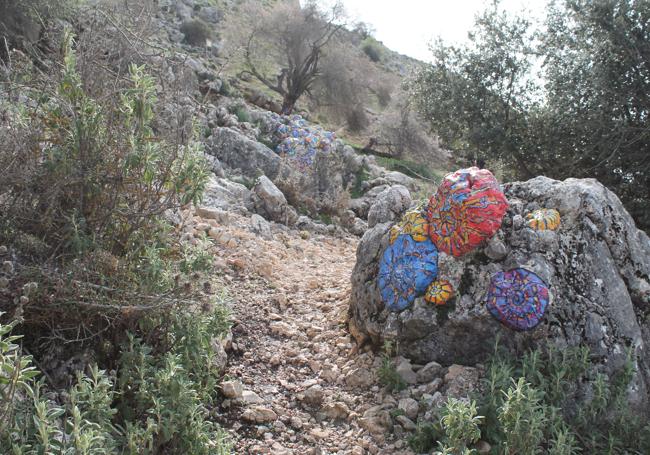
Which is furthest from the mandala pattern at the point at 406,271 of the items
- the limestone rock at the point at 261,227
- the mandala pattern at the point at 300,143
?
the mandala pattern at the point at 300,143

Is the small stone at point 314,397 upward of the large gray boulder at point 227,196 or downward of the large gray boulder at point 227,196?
downward

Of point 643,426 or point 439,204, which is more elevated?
point 439,204

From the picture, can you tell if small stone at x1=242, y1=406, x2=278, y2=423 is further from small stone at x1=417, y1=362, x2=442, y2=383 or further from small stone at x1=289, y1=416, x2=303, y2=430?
small stone at x1=417, y1=362, x2=442, y2=383

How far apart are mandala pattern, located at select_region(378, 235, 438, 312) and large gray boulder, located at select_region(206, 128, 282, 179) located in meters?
5.46

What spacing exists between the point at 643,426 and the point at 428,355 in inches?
53.2

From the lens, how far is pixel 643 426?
3.10 meters

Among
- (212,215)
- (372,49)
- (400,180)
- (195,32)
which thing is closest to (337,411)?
(212,215)

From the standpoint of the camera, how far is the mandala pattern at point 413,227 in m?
4.10

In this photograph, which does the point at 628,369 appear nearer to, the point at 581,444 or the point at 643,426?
the point at 643,426

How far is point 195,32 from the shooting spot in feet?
72.4

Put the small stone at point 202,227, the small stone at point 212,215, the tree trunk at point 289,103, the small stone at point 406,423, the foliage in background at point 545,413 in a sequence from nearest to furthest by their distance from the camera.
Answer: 1. the foliage in background at point 545,413
2. the small stone at point 406,423
3. the small stone at point 202,227
4. the small stone at point 212,215
5. the tree trunk at point 289,103

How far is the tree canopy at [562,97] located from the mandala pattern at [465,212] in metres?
4.05

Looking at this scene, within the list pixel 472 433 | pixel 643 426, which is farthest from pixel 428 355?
pixel 643 426

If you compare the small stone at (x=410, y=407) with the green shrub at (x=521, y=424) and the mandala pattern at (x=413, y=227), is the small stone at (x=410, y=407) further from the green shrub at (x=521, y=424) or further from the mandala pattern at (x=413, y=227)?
the mandala pattern at (x=413, y=227)
